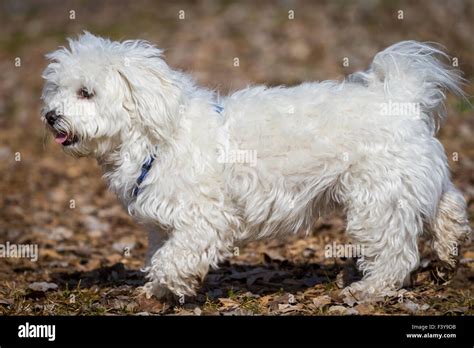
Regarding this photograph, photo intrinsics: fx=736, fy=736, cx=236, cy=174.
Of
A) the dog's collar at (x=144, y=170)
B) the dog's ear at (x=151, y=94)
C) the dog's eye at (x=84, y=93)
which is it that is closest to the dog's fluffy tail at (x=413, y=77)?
the dog's ear at (x=151, y=94)

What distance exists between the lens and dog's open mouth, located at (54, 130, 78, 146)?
5.03 meters

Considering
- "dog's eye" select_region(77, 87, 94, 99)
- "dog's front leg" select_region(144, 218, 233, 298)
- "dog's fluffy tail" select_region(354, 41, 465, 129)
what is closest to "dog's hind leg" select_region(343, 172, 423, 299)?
"dog's fluffy tail" select_region(354, 41, 465, 129)

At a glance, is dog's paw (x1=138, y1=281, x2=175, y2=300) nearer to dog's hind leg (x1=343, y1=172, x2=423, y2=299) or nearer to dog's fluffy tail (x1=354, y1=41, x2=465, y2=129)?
dog's hind leg (x1=343, y1=172, x2=423, y2=299)

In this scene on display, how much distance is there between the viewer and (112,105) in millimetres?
5008

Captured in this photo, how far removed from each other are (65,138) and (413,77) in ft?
8.11

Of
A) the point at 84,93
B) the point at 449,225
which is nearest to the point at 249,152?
the point at 84,93

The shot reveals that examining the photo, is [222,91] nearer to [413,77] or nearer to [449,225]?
[413,77]

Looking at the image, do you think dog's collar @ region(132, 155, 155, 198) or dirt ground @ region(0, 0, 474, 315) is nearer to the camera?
dog's collar @ region(132, 155, 155, 198)

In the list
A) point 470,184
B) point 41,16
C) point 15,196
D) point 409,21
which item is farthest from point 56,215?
point 41,16

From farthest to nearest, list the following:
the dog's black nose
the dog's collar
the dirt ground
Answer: the dirt ground, the dog's collar, the dog's black nose

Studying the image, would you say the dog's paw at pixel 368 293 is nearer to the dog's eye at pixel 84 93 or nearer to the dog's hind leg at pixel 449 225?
the dog's hind leg at pixel 449 225

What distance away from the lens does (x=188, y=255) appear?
5.06 m

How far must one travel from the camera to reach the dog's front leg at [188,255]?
199 inches

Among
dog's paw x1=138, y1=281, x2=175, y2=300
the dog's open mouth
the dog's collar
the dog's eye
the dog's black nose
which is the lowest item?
dog's paw x1=138, y1=281, x2=175, y2=300
